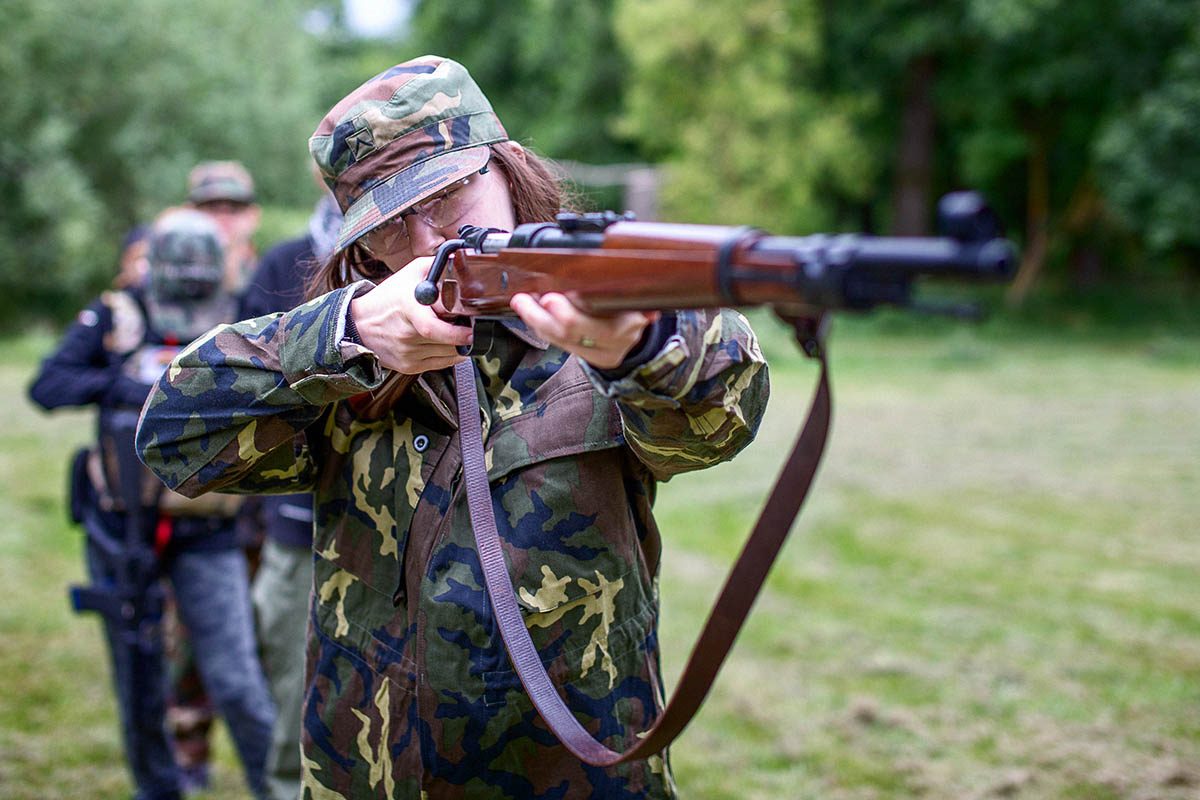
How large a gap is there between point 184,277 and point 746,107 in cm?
2231

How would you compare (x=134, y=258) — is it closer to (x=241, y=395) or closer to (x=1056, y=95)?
(x=241, y=395)

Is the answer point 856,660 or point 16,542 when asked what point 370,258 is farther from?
point 16,542

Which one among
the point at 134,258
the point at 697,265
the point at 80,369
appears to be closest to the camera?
the point at 697,265

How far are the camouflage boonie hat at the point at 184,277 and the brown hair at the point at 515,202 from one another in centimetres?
199

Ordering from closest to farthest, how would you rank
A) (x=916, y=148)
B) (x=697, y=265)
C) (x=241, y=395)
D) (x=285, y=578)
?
1. (x=697, y=265)
2. (x=241, y=395)
3. (x=285, y=578)
4. (x=916, y=148)

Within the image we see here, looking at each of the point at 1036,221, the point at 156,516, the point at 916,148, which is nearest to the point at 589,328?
the point at 156,516

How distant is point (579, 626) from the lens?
202cm

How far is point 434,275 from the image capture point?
1.82 m

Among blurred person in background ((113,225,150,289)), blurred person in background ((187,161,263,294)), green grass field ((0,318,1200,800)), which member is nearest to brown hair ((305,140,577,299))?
blurred person in background ((113,225,150,289))

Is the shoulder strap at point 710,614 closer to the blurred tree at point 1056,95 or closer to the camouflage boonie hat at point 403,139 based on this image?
the camouflage boonie hat at point 403,139

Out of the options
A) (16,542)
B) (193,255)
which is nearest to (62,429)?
(16,542)

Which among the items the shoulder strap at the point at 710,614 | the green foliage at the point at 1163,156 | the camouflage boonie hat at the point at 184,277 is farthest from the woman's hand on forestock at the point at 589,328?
the green foliage at the point at 1163,156

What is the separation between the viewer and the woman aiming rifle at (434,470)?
1.93 metres

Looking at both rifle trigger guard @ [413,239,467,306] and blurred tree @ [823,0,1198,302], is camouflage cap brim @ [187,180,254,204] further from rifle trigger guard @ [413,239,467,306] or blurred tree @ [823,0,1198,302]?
blurred tree @ [823,0,1198,302]
